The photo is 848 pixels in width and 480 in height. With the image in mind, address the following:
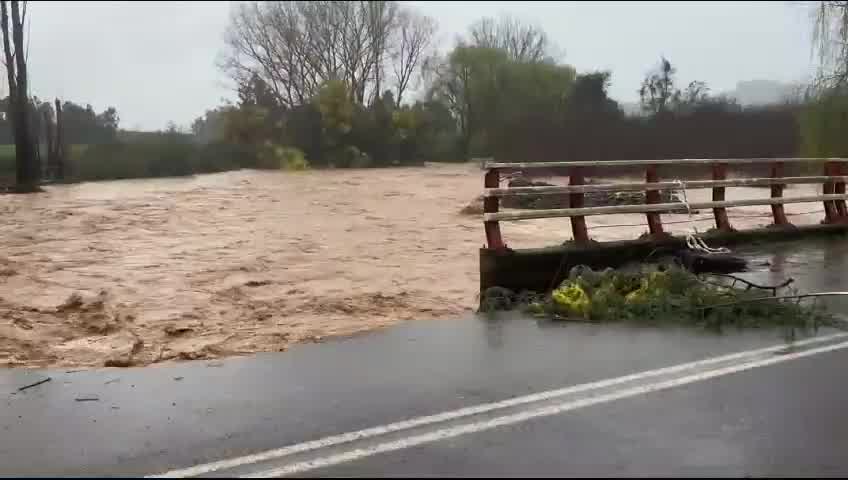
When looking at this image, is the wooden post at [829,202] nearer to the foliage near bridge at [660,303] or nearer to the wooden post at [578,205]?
the wooden post at [578,205]

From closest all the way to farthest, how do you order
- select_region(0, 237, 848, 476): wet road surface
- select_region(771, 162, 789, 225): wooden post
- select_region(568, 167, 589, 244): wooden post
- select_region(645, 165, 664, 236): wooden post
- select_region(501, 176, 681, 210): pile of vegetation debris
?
select_region(0, 237, 848, 476): wet road surface < select_region(568, 167, 589, 244): wooden post < select_region(645, 165, 664, 236): wooden post < select_region(771, 162, 789, 225): wooden post < select_region(501, 176, 681, 210): pile of vegetation debris

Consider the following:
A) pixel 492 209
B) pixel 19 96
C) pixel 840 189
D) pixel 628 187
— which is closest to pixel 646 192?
pixel 628 187

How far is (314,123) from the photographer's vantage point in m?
55.1

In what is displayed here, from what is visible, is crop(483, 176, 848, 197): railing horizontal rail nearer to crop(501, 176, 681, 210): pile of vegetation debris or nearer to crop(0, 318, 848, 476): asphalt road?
crop(0, 318, 848, 476): asphalt road

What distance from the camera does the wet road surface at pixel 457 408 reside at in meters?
4.12

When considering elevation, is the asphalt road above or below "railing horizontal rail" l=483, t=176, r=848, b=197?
below

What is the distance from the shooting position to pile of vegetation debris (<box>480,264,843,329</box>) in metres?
7.05

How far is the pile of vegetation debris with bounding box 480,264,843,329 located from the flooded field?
3.45 ft

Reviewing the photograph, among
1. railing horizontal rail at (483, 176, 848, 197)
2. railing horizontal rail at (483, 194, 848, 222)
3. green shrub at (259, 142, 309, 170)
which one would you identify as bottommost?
railing horizontal rail at (483, 194, 848, 222)

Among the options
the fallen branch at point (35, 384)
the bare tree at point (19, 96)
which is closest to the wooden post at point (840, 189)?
the fallen branch at point (35, 384)

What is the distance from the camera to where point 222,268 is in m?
13.0

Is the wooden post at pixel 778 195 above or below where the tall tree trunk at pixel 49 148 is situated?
below

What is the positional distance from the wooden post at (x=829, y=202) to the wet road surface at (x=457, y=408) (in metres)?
7.49

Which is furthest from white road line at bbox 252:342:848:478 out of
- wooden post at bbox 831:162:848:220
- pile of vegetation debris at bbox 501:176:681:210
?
pile of vegetation debris at bbox 501:176:681:210
